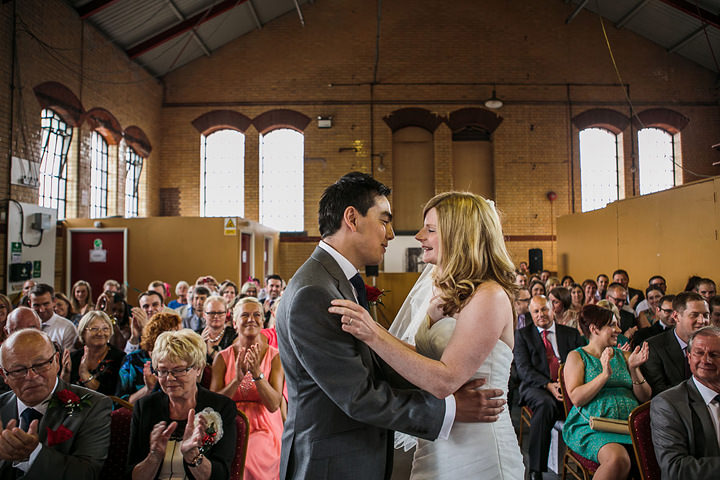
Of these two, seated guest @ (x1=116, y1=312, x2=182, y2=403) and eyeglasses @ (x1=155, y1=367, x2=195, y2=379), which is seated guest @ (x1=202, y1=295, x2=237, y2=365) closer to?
seated guest @ (x1=116, y1=312, x2=182, y2=403)

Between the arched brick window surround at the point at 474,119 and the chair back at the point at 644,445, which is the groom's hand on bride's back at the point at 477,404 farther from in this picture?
the arched brick window surround at the point at 474,119

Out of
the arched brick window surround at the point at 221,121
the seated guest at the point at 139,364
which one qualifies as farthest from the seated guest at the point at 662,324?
the arched brick window surround at the point at 221,121

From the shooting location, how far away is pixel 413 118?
13.1m

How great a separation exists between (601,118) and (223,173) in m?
10.4

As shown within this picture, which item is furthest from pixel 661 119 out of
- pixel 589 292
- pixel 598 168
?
pixel 589 292

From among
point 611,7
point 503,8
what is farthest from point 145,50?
point 611,7

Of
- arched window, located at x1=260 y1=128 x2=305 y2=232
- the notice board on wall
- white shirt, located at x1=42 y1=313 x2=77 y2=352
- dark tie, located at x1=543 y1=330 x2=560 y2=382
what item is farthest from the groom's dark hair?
arched window, located at x1=260 y1=128 x2=305 y2=232

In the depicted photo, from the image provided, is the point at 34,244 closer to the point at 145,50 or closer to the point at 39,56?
the point at 39,56

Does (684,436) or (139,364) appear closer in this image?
(684,436)

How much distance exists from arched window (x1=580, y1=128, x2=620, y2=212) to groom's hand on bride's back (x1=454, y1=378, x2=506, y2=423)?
42.3 ft

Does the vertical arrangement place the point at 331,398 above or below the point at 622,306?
above

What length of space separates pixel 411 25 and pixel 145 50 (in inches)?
269

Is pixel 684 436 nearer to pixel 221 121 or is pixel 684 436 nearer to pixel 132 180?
pixel 132 180

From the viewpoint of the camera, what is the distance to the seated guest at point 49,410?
6.35ft
